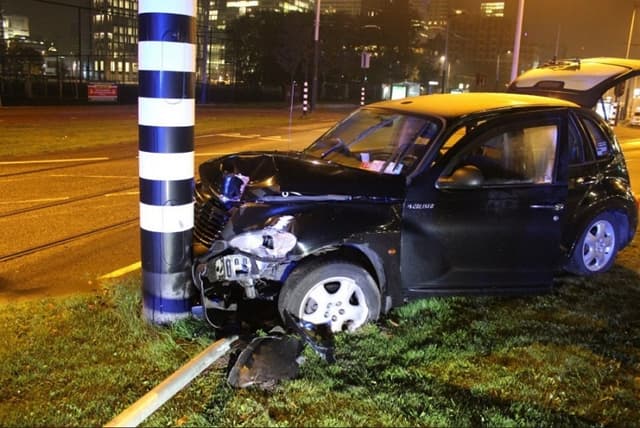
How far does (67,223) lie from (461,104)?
505 centimetres

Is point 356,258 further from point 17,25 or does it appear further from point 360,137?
point 17,25

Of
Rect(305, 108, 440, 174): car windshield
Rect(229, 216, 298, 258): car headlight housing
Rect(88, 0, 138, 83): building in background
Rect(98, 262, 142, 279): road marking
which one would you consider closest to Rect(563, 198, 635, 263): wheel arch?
Rect(305, 108, 440, 174): car windshield

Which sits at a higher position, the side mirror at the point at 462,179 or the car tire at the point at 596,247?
the side mirror at the point at 462,179

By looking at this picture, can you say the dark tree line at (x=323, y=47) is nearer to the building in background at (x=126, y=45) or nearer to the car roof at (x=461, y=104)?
the building in background at (x=126, y=45)

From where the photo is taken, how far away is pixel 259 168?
4840mm

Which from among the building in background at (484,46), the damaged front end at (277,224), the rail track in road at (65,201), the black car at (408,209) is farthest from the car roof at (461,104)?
the building in background at (484,46)

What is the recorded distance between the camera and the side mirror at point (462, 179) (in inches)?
187

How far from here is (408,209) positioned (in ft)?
15.0

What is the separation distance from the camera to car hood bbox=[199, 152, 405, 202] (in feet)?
14.4

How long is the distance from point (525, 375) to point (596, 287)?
224cm

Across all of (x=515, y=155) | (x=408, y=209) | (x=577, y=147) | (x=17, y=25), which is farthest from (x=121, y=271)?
(x=17, y=25)

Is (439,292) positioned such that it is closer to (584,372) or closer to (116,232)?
(584,372)

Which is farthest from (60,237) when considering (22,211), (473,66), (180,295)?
(473,66)

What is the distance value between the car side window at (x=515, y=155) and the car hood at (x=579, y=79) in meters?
4.30
